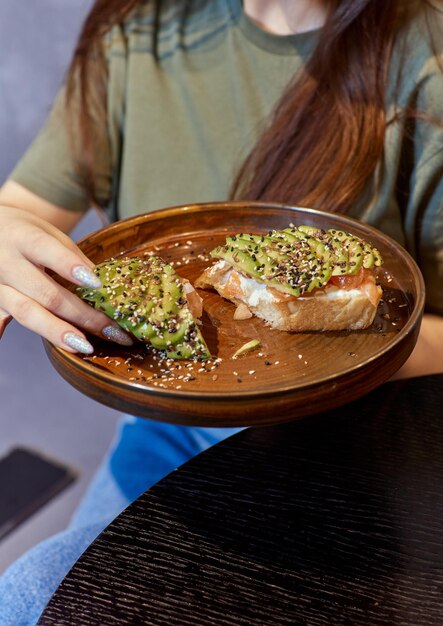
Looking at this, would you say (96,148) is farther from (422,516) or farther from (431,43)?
(422,516)

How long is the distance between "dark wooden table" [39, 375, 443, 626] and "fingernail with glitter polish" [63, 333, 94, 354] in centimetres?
23

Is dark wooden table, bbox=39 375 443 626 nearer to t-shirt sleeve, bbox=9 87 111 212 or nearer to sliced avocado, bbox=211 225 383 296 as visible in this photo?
sliced avocado, bbox=211 225 383 296

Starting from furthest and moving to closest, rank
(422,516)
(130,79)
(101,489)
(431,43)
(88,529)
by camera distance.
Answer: (130,79) < (101,489) < (431,43) < (88,529) < (422,516)

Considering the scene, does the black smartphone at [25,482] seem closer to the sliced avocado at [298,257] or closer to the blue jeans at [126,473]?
the blue jeans at [126,473]

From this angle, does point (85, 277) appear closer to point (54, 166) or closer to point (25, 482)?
point (54, 166)

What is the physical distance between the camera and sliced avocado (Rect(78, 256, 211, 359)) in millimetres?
1083

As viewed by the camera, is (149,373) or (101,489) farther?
(101,489)

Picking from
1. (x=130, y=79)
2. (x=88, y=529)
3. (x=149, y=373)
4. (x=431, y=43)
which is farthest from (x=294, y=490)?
(x=130, y=79)

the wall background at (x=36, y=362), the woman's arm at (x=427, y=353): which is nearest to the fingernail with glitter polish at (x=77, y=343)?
the woman's arm at (x=427, y=353)

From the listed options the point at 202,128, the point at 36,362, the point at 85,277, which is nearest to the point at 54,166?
the point at 202,128

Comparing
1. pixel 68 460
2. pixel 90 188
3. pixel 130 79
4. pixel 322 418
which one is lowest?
pixel 68 460

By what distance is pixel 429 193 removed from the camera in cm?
159

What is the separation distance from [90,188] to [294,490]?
1.11 meters

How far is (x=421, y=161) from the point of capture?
1580 millimetres
